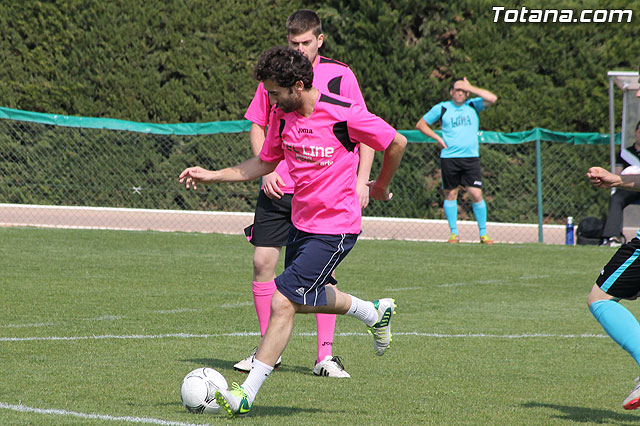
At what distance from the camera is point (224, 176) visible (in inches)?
220

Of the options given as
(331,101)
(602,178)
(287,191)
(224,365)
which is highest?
(331,101)

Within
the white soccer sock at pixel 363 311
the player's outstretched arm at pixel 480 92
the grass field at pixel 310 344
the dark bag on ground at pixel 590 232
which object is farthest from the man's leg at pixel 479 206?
the white soccer sock at pixel 363 311

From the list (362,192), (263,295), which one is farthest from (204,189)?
(362,192)

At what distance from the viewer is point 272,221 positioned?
21.2ft

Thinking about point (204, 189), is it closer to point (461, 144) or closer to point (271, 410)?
point (461, 144)

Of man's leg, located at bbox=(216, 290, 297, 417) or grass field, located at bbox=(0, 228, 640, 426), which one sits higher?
man's leg, located at bbox=(216, 290, 297, 417)

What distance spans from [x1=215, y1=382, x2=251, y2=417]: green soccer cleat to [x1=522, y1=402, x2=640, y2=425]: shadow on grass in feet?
5.12

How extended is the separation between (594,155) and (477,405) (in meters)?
13.0

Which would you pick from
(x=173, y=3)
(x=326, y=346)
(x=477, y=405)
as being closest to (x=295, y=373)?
(x=326, y=346)

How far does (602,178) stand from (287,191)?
6.91 ft

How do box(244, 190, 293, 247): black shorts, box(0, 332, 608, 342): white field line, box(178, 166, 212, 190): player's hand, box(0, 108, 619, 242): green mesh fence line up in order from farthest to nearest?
box(0, 108, 619, 242): green mesh fence → box(0, 332, 608, 342): white field line → box(244, 190, 293, 247): black shorts → box(178, 166, 212, 190): player's hand

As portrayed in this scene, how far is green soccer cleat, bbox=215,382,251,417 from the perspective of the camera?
4.82 meters

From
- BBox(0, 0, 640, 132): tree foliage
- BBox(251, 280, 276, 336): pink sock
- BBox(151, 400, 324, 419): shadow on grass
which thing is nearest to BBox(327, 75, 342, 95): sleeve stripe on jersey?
BBox(251, 280, 276, 336): pink sock

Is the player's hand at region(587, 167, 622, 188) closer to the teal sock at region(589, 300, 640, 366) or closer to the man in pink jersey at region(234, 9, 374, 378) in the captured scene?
the teal sock at region(589, 300, 640, 366)
